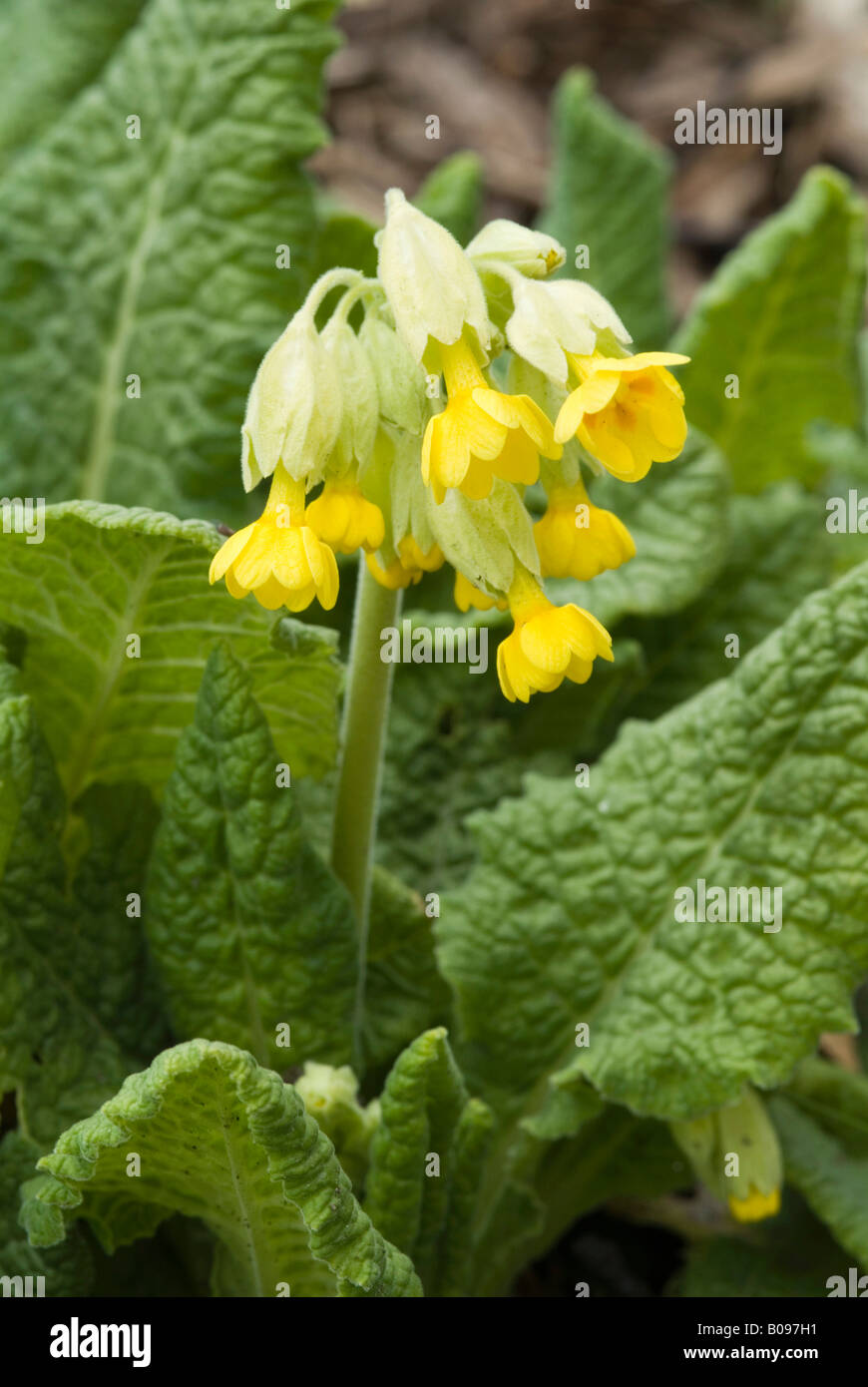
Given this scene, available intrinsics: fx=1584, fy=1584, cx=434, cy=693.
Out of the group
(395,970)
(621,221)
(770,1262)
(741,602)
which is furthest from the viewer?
(621,221)

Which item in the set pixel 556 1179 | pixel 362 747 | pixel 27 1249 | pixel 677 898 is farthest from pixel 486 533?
pixel 556 1179

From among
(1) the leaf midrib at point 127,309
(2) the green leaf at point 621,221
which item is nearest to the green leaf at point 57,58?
(1) the leaf midrib at point 127,309

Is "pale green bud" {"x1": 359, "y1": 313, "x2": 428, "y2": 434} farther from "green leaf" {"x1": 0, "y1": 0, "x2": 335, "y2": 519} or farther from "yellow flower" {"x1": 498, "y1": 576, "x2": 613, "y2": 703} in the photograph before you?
"green leaf" {"x1": 0, "y1": 0, "x2": 335, "y2": 519}

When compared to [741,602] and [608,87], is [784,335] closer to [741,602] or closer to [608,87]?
[741,602]

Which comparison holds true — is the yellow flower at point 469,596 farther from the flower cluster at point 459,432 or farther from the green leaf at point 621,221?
the green leaf at point 621,221

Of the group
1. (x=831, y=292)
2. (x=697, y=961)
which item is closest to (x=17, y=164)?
(x=831, y=292)

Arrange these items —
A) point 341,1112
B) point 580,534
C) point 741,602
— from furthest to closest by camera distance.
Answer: point 741,602 → point 341,1112 → point 580,534
